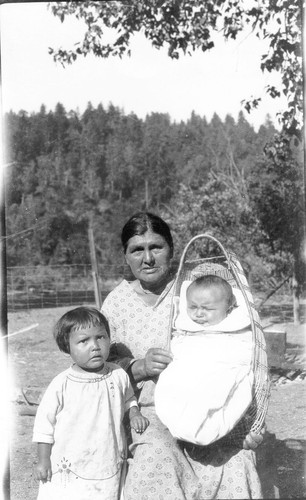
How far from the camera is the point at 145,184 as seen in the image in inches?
1246

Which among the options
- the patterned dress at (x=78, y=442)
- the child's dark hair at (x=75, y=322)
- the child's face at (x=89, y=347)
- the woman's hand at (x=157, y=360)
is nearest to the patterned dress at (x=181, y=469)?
the patterned dress at (x=78, y=442)

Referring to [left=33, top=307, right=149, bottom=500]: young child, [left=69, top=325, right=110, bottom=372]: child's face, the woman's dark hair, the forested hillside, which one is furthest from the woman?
the forested hillside

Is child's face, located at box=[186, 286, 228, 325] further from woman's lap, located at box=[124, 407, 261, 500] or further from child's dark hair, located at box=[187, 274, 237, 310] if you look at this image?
woman's lap, located at box=[124, 407, 261, 500]

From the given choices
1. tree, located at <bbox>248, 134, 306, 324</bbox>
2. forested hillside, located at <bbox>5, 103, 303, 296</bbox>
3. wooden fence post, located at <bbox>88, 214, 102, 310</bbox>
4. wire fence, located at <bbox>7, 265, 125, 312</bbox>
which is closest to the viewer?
tree, located at <bbox>248, 134, 306, 324</bbox>

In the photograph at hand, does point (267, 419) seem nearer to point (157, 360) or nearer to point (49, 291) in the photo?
point (157, 360)

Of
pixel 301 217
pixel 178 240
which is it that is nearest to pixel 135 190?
pixel 178 240

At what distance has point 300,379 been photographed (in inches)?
277

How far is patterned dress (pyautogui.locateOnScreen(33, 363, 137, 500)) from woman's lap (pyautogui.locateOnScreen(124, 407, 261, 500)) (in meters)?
0.13

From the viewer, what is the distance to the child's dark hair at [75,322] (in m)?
2.80

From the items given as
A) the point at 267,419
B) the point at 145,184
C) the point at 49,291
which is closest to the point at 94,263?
the point at 267,419

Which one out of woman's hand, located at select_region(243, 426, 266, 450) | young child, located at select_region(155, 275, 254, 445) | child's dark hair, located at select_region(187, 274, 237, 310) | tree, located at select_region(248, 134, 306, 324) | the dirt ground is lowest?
the dirt ground

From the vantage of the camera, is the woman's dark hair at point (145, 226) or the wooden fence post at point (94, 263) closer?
the woman's dark hair at point (145, 226)

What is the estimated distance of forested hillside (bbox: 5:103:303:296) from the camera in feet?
32.5

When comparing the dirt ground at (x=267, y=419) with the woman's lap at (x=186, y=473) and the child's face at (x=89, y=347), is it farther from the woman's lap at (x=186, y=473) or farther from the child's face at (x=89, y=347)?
the child's face at (x=89, y=347)
